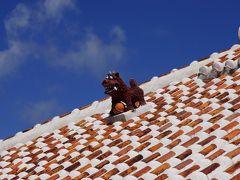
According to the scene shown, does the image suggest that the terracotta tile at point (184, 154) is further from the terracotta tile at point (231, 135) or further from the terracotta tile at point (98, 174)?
the terracotta tile at point (98, 174)

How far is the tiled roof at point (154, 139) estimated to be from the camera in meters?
6.51

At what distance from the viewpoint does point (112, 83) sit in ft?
29.8

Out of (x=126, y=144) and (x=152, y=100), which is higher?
(x=152, y=100)

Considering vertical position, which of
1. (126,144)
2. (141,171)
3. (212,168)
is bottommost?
(212,168)

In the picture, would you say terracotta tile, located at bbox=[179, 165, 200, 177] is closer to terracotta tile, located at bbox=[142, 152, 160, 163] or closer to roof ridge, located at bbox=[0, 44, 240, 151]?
terracotta tile, located at bbox=[142, 152, 160, 163]

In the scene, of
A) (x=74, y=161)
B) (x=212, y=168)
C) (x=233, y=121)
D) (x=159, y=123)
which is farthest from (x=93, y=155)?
(x=212, y=168)

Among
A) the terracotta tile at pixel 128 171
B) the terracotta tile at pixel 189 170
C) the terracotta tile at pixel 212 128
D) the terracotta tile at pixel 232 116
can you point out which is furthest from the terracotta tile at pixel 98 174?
the terracotta tile at pixel 232 116

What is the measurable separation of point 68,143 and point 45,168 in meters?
0.82

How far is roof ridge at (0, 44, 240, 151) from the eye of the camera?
33.9 ft

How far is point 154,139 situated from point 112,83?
1.62 meters

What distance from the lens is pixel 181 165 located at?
6.43m

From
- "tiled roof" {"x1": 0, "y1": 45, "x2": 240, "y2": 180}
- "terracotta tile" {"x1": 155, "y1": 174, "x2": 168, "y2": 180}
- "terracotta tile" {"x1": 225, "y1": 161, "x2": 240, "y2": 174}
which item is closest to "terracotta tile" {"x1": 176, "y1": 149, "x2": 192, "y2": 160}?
"tiled roof" {"x1": 0, "y1": 45, "x2": 240, "y2": 180}

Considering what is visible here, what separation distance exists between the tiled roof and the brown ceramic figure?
24cm

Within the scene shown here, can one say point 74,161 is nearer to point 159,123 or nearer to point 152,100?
point 159,123
